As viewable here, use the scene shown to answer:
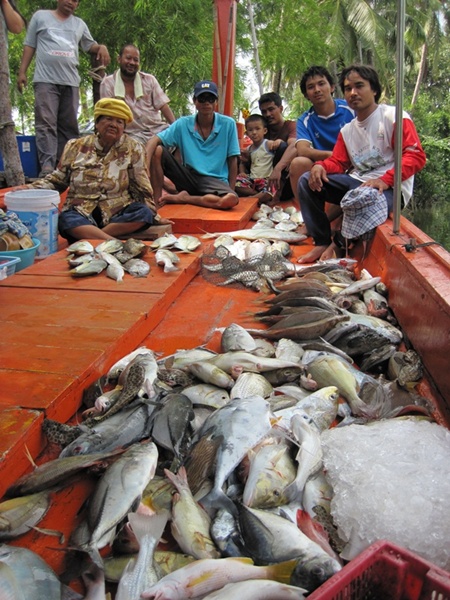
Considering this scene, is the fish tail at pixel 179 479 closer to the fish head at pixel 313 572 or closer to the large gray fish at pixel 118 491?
the large gray fish at pixel 118 491

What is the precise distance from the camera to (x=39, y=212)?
16.7 feet

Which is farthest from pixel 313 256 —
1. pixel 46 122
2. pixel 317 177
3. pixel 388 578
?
pixel 46 122

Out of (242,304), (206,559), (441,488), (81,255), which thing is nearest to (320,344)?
(242,304)

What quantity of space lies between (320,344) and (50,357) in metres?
1.56

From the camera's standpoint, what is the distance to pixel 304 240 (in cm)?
627

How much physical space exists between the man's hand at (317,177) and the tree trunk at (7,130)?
3494 mm

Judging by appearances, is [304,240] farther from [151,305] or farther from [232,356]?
[232,356]

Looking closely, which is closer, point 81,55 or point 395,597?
point 395,597

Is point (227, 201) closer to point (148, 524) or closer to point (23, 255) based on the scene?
point (23, 255)

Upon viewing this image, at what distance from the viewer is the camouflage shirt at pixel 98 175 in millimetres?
5465

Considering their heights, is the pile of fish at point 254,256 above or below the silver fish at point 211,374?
above

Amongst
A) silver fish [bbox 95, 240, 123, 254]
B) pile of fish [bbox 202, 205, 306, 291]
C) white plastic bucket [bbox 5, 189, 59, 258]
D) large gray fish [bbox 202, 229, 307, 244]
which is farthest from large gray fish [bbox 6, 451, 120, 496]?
large gray fish [bbox 202, 229, 307, 244]

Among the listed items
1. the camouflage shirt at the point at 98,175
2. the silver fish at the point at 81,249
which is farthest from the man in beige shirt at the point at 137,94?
the silver fish at the point at 81,249

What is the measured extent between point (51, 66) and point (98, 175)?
2.80 meters
